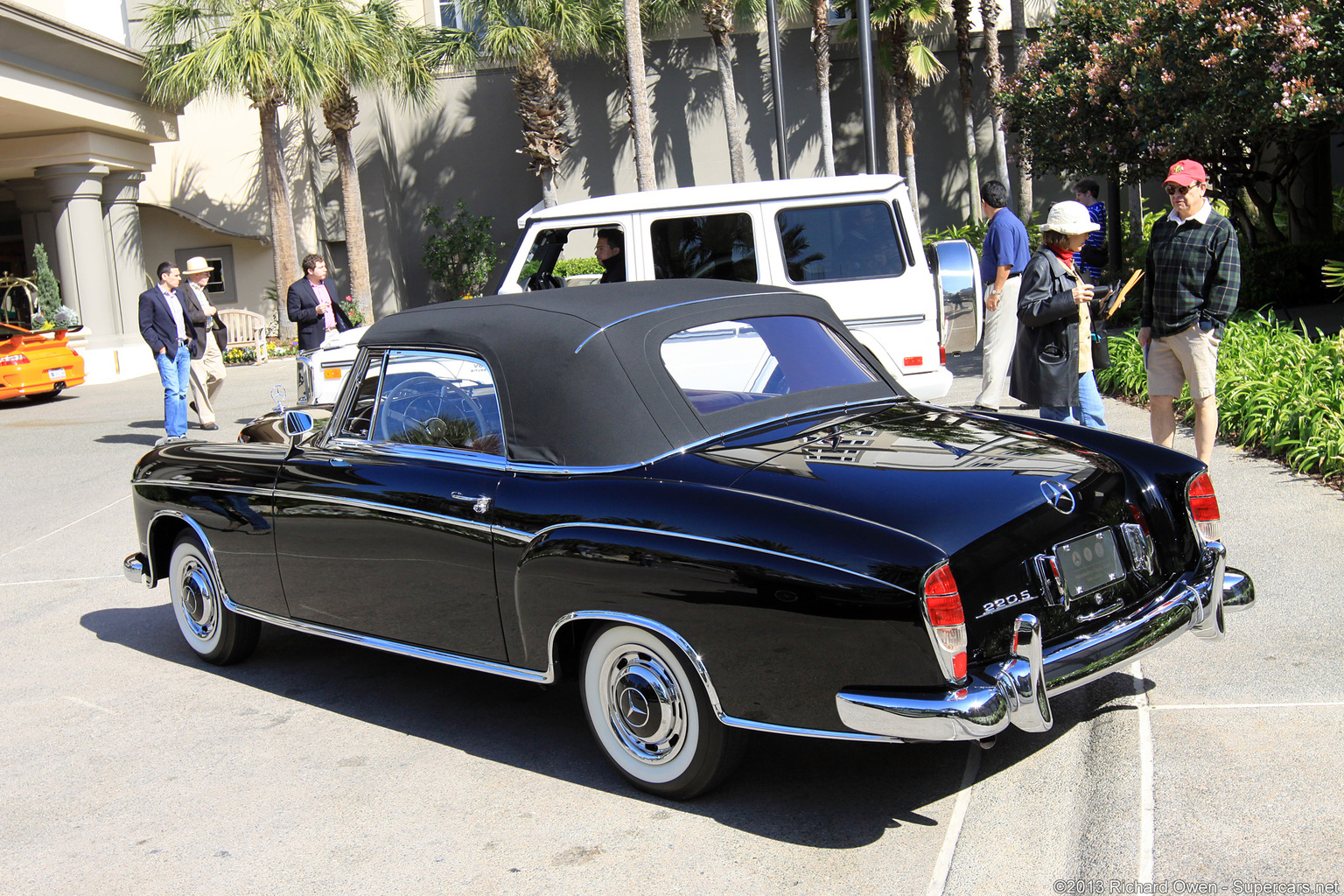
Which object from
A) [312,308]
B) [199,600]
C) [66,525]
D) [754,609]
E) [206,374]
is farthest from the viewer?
[206,374]

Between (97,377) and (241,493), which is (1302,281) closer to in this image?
(241,493)

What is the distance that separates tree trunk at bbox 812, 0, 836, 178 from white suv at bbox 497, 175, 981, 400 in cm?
1791

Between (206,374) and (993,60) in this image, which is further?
(993,60)

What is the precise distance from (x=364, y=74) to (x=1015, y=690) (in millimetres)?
21413

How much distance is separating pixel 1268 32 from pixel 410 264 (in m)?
22.2

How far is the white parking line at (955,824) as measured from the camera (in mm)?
3252

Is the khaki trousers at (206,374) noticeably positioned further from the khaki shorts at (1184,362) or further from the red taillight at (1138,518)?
the red taillight at (1138,518)

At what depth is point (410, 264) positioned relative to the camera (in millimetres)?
29203

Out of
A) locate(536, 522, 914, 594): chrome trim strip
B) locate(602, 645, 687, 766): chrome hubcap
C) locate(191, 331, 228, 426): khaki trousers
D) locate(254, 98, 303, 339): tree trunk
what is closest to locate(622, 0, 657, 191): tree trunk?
locate(254, 98, 303, 339): tree trunk

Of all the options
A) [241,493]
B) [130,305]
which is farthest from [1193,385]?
[130,305]

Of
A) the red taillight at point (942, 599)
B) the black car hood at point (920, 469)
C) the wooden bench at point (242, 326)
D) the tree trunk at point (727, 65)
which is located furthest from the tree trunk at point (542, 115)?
the red taillight at point (942, 599)

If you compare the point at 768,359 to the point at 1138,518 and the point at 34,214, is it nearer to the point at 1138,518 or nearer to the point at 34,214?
the point at 1138,518

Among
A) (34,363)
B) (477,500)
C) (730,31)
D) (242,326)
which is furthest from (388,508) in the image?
(730,31)

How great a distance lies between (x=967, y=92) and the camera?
27.4 m
